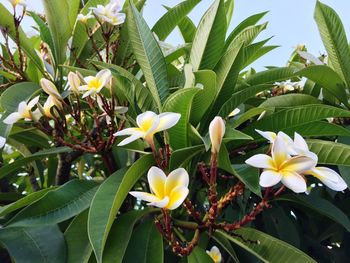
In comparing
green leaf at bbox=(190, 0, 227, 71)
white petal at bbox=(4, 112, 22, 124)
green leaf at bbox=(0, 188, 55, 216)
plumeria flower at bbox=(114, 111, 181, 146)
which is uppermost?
green leaf at bbox=(190, 0, 227, 71)

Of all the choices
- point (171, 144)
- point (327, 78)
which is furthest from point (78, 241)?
point (327, 78)

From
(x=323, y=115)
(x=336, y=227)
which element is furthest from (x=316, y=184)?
(x=323, y=115)

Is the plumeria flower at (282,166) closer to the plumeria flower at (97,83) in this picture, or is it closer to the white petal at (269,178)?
the white petal at (269,178)

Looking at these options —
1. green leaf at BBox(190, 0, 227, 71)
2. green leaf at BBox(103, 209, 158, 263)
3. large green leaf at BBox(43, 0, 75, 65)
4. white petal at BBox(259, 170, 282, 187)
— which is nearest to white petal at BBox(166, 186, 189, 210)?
white petal at BBox(259, 170, 282, 187)

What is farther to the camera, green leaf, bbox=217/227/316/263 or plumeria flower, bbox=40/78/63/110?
plumeria flower, bbox=40/78/63/110

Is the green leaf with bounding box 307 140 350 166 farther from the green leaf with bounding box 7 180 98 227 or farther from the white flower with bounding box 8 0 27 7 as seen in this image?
the white flower with bounding box 8 0 27 7

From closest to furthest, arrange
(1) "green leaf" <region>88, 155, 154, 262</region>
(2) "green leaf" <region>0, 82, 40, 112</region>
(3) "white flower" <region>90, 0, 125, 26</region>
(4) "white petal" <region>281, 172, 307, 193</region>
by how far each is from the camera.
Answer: (4) "white petal" <region>281, 172, 307, 193</region> → (1) "green leaf" <region>88, 155, 154, 262</region> → (2) "green leaf" <region>0, 82, 40, 112</region> → (3) "white flower" <region>90, 0, 125, 26</region>
